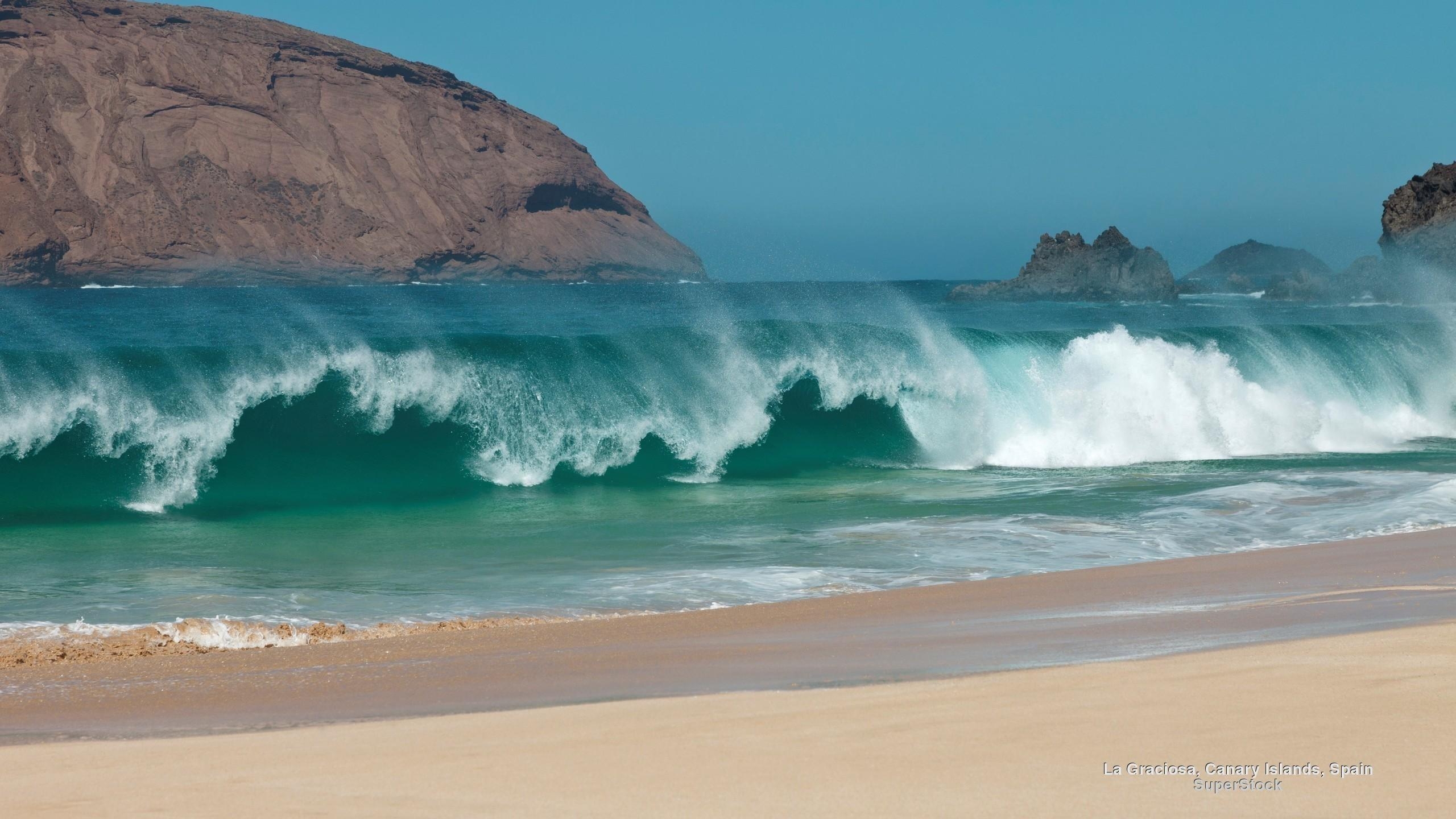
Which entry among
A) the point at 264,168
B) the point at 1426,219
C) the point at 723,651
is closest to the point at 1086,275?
the point at 1426,219

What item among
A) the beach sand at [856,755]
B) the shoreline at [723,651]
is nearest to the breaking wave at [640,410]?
the shoreline at [723,651]

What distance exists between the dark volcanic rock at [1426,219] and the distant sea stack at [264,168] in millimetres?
80407

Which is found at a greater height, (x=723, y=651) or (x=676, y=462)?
(x=676, y=462)

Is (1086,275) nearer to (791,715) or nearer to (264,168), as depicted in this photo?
(264,168)

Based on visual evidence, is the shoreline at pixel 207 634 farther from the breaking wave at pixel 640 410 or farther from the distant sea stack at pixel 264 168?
the distant sea stack at pixel 264 168

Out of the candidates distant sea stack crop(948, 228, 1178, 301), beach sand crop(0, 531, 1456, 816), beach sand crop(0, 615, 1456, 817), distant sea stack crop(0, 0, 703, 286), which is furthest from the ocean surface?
distant sea stack crop(0, 0, 703, 286)

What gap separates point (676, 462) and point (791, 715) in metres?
11.4

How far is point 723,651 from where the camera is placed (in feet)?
19.6

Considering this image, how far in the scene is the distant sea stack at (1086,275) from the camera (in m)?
82.8

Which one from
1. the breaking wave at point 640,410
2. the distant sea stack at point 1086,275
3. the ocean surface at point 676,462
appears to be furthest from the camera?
the distant sea stack at point 1086,275

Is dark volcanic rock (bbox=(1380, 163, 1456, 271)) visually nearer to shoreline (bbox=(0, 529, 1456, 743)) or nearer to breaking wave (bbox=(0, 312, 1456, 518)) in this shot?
breaking wave (bbox=(0, 312, 1456, 518))

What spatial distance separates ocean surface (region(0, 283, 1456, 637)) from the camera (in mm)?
8719

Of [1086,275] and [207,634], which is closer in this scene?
[207,634]

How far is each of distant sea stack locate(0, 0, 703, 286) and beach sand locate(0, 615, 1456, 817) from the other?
98.8 metres
